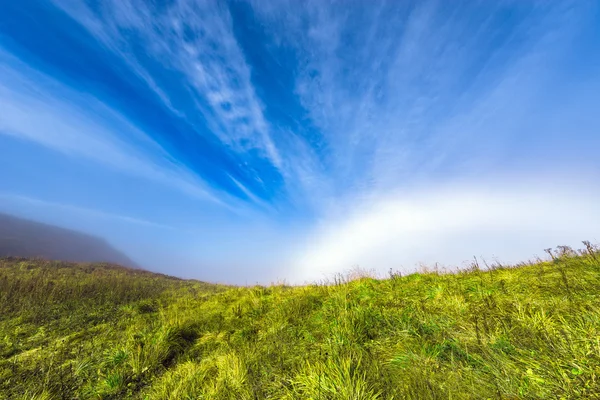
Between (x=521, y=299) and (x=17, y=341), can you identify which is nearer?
(x=521, y=299)

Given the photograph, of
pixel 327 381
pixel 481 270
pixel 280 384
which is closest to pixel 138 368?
pixel 280 384

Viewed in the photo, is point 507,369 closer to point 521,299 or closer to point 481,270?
point 521,299

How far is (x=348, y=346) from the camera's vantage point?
4.20 metres

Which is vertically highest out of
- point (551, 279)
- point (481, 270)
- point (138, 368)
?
point (481, 270)

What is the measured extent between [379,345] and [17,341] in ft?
31.2

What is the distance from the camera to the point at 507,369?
2812mm

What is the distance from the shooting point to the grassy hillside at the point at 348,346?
112 inches

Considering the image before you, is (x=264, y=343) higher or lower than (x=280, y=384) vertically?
higher

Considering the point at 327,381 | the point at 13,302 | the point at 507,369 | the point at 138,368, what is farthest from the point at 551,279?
the point at 13,302

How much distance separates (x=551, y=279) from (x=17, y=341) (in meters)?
14.0

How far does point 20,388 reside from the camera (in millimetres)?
4441

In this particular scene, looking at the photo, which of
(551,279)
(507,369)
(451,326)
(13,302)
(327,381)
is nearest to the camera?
(507,369)

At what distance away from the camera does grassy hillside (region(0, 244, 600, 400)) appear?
9.36ft

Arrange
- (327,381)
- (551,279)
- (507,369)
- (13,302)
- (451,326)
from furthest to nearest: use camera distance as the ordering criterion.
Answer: (13,302), (551,279), (451,326), (327,381), (507,369)
